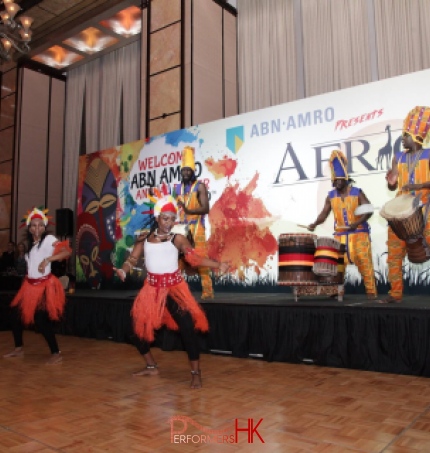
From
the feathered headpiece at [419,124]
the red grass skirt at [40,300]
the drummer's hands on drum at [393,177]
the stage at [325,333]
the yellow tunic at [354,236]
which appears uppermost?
the feathered headpiece at [419,124]

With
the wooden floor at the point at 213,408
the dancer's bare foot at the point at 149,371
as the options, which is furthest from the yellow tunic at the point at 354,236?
the dancer's bare foot at the point at 149,371

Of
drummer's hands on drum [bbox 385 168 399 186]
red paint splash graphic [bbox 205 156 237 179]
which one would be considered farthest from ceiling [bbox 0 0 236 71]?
drummer's hands on drum [bbox 385 168 399 186]

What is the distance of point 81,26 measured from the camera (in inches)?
343

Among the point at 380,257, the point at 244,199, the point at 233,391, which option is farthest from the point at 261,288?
the point at 233,391

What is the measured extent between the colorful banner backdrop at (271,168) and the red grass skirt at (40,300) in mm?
2270

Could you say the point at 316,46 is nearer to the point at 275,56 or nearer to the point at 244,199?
the point at 275,56

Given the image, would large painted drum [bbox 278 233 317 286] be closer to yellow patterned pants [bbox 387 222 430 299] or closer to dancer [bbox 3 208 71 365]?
yellow patterned pants [bbox 387 222 430 299]

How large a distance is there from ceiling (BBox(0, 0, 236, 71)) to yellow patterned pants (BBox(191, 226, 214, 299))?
192 inches

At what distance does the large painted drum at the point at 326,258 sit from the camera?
379 centimetres

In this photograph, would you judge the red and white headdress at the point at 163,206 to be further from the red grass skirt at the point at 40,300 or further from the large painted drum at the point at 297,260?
the red grass skirt at the point at 40,300

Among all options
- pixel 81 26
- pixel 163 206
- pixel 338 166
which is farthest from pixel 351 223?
pixel 81 26

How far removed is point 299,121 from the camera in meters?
5.16

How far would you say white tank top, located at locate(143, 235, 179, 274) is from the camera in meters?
3.12

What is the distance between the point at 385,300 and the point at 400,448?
6.31ft
